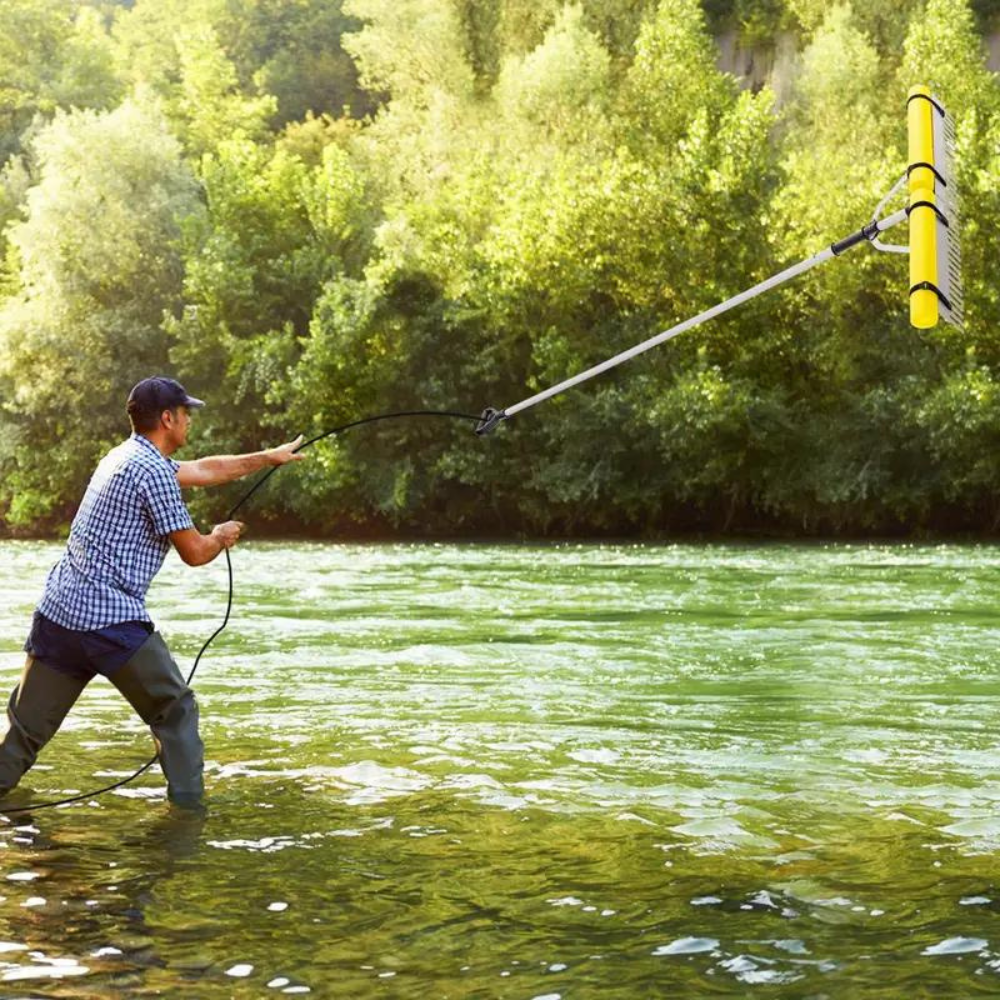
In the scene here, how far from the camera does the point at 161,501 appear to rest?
7.65m

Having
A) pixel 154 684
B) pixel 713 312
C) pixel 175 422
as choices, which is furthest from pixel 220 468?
pixel 713 312

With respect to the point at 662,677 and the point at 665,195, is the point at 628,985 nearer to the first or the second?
the point at 662,677

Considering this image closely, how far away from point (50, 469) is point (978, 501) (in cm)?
2430

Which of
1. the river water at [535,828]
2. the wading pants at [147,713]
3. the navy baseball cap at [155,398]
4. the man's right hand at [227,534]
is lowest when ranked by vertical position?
the river water at [535,828]

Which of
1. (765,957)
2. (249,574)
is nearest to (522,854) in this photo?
(765,957)

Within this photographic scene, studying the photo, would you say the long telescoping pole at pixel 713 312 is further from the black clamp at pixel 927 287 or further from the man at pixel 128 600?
the man at pixel 128 600

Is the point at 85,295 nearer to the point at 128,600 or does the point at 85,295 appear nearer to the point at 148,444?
the point at 148,444

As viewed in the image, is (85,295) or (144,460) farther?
(85,295)

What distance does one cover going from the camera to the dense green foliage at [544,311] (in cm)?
4206

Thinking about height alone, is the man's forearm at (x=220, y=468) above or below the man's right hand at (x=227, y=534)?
above

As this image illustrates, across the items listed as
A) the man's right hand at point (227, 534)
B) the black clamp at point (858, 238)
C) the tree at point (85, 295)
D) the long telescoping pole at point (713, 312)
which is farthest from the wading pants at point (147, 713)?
the tree at point (85, 295)

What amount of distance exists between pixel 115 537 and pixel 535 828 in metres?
2.24

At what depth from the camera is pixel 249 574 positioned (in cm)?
2755

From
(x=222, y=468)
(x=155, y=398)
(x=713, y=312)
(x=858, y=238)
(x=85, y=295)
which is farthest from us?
(x=85, y=295)
